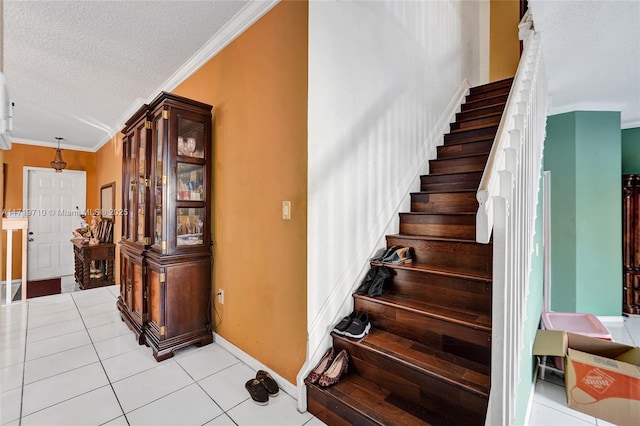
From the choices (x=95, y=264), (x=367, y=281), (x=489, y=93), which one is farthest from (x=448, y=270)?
(x=95, y=264)

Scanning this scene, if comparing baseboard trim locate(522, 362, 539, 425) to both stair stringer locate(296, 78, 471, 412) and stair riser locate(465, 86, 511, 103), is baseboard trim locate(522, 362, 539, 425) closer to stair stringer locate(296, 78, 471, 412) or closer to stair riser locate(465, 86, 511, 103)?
stair stringer locate(296, 78, 471, 412)

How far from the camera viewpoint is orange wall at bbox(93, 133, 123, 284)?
5062 millimetres

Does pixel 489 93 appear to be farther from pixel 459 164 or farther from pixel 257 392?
pixel 257 392

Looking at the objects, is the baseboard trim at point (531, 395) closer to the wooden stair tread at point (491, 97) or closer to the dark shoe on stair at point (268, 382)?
the dark shoe on stair at point (268, 382)

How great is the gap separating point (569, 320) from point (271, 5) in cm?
395

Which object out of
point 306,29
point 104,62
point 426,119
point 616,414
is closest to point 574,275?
point 616,414

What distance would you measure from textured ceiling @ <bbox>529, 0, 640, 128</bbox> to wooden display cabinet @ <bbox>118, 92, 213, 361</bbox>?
2893mm

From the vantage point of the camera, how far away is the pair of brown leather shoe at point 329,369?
72.1 inches

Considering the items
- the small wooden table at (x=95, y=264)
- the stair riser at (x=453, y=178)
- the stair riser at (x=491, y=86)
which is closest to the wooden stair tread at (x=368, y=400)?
the stair riser at (x=453, y=178)

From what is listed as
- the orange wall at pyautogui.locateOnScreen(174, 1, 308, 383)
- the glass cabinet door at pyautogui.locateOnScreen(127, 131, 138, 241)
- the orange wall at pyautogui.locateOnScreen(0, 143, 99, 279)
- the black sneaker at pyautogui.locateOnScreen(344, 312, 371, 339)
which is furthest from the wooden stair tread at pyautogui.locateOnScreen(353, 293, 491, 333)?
the orange wall at pyautogui.locateOnScreen(0, 143, 99, 279)

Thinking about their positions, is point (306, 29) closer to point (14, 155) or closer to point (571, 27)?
point (571, 27)

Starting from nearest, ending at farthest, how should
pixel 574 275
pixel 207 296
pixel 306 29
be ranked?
pixel 306 29, pixel 207 296, pixel 574 275

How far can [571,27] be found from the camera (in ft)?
7.80

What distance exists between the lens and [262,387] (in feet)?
6.52
